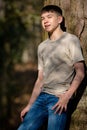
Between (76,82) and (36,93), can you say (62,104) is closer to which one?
(76,82)

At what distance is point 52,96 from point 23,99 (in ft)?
64.3

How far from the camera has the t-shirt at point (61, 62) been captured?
5816 millimetres

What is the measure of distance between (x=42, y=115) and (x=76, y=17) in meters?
1.31

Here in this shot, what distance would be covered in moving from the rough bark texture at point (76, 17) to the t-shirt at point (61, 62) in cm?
33

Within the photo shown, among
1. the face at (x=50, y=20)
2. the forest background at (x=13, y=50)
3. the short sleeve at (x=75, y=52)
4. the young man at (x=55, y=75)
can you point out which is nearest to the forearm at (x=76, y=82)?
the young man at (x=55, y=75)

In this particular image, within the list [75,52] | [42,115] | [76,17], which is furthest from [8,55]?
[75,52]

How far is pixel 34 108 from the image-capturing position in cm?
601

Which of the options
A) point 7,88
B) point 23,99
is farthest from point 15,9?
point 23,99

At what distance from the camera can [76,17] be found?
6363 millimetres

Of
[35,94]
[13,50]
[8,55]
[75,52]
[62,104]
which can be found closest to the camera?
[62,104]

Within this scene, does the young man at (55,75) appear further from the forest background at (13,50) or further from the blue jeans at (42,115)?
the forest background at (13,50)

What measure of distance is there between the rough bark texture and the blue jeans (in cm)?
78

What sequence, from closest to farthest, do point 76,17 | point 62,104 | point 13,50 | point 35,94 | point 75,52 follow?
point 62,104 → point 75,52 → point 35,94 → point 76,17 → point 13,50

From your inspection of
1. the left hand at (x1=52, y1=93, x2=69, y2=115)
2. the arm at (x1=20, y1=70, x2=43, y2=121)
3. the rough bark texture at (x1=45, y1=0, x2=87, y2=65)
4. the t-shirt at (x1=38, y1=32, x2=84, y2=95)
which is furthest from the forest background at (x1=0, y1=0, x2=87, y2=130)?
the left hand at (x1=52, y1=93, x2=69, y2=115)
